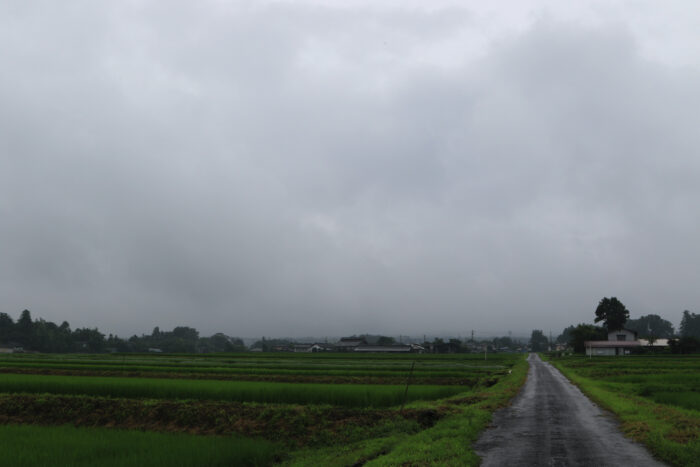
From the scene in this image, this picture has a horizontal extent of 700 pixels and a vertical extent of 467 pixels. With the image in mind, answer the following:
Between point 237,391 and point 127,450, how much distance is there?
37.7 ft

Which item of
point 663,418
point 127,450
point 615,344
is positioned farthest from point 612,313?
point 127,450

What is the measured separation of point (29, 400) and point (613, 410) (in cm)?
2814

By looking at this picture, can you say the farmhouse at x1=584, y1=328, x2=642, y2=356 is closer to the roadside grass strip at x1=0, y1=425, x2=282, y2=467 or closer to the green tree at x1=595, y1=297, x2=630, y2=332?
the green tree at x1=595, y1=297, x2=630, y2=332

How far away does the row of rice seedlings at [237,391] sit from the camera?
26.1 metres

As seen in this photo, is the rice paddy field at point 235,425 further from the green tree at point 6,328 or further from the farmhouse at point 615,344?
the green tree at point 6,328

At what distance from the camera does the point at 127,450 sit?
15945 mm

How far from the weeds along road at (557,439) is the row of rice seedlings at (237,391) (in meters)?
5.96

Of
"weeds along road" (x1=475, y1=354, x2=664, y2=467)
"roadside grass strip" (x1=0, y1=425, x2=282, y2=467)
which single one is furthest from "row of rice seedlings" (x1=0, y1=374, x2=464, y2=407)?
"roadside grass strip" (x1=0, y1=425, x2=282, y2=467)

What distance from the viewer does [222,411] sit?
2158 centimetres

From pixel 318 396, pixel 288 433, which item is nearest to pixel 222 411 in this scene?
pixel 288 433

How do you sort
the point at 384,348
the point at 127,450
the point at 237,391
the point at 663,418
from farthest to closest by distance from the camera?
1. the point at 384,348
2. the point at 237,391
3. the point at 663,418
4. the point at 127,450

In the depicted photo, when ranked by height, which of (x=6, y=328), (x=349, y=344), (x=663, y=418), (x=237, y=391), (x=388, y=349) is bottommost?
(x=349, y=344)

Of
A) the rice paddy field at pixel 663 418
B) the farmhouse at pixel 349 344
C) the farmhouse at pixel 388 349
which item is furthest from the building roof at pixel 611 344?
the rice paddy field at pixel 663 418

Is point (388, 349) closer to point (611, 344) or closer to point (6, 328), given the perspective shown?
point (611, 344)
